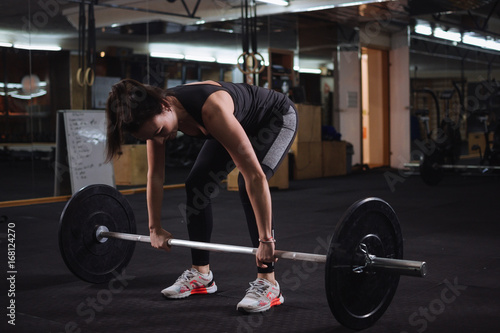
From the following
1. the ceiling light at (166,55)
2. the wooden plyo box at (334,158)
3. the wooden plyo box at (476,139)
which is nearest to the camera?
the ceiling light at (166,55)

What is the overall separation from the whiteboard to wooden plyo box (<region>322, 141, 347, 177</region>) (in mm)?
3187

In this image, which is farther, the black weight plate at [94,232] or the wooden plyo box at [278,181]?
the wooden plyo box at [278,181]

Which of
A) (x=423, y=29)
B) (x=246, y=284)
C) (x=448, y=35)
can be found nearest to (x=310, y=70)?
(x=423, y=29)

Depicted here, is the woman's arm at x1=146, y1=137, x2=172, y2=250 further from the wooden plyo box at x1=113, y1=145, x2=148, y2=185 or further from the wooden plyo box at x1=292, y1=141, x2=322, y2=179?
the wooden plyo box at x1=292, y1=141, x2=322, y2=179

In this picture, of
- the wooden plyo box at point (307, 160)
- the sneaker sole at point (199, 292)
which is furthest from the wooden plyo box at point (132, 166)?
the sneaker sole at point (199, 292)

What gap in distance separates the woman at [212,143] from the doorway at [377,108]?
7.35 metres

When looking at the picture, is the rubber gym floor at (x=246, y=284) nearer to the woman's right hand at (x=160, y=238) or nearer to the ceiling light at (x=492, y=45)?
the woman's right hand at (x=160, y=238)

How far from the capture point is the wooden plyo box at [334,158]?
7.64 metres

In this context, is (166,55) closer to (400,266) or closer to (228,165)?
(228,165)

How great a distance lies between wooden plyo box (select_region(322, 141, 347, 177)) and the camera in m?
7.64

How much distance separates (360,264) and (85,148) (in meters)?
4.07

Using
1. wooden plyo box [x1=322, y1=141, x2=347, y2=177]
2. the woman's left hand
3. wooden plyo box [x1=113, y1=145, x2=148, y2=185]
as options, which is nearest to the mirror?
wooden plyo box [x1=113, y1=145, x2=148, y2=185]

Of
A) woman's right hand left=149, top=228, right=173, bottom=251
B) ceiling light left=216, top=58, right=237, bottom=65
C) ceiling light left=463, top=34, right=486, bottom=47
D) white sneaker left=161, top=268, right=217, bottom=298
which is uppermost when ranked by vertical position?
ceiling light left=463, top=34, right=486, bottom=47

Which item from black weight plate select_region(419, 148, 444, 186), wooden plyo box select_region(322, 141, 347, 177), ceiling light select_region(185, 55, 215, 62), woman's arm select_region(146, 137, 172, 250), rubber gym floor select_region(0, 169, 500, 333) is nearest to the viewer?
rubber gym floor select_region(0, 169, 500, 333)
